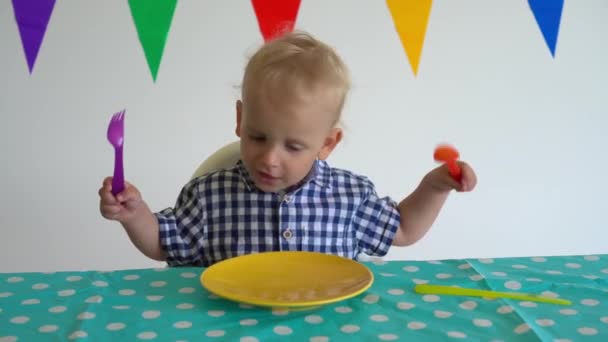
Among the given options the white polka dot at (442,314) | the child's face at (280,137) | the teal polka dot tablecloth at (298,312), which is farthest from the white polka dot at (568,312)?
the child's face at (280,137)

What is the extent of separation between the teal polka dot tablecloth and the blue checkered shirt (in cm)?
24

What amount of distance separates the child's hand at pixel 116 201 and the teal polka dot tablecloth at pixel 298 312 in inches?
3.9

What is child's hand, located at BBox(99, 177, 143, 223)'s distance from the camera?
0.80 m

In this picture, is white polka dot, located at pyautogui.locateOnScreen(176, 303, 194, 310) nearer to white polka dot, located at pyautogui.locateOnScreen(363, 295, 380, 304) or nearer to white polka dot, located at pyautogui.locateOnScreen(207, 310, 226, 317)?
white polka dot, located at pyautogui.locateOnScreen(207, 310, 226, 317)

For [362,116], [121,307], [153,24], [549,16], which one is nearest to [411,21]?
[362,116]

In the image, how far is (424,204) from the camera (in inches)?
40.3

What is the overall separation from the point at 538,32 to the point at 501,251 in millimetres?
688

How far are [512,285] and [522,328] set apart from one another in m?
0.13

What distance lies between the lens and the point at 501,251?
6.47 ft

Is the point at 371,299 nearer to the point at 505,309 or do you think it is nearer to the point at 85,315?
the point at 505,309

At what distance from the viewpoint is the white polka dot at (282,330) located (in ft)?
1.94

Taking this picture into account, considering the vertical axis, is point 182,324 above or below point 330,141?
below

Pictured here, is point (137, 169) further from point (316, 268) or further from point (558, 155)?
point (558, 155)

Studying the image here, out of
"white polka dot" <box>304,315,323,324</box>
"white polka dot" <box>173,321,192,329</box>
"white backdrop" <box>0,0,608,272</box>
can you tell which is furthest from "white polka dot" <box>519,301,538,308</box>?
"white backdrop" <box>0,0,608,272</box>
